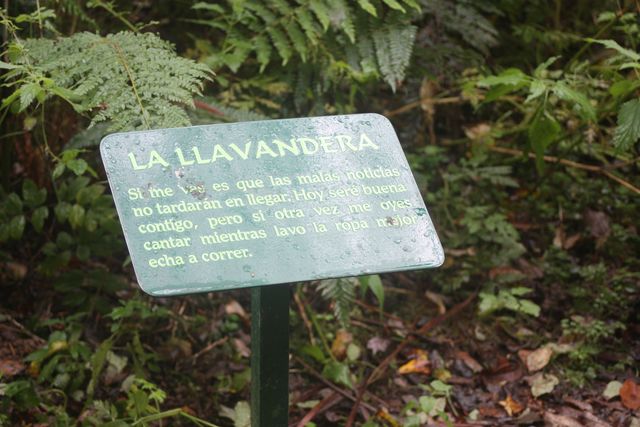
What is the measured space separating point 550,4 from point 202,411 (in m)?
2.90

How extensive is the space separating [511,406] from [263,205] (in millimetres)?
1428

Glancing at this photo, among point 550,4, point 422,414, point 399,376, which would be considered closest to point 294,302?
point 399,376

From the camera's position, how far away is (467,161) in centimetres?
370

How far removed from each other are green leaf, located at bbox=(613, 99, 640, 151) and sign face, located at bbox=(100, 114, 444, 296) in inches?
39.5

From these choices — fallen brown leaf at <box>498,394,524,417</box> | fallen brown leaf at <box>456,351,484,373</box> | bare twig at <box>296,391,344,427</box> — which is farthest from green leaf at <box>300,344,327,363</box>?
fallen brown leaf at <box>498,394,524,417</box>

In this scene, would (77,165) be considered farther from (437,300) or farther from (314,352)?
(437,300)

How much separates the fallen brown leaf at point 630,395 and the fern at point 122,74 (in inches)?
68.9

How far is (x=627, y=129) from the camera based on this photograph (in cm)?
249

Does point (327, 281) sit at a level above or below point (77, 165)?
below

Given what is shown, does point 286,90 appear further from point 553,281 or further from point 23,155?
point 553,281

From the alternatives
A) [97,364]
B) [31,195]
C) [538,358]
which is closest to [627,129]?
[538,358]

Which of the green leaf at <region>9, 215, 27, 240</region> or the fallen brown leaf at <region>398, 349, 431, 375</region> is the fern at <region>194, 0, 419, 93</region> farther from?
the fallen brown leaf at <region>398, 349, 431, 375</region>

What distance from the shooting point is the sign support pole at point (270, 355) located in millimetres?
1661

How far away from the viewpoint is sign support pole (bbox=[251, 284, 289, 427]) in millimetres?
1661
